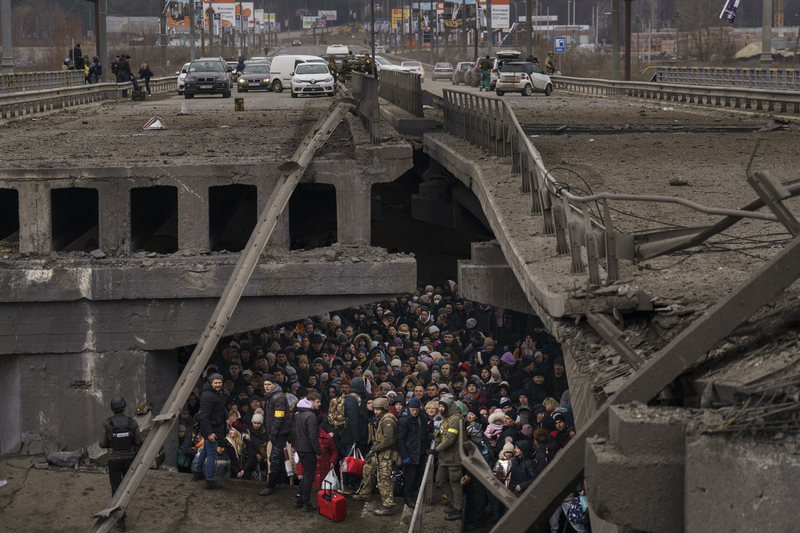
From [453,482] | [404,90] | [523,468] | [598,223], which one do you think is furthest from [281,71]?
[598,223]

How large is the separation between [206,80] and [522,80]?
588 inches

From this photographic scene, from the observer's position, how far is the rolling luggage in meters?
11.8

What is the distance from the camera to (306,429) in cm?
1188

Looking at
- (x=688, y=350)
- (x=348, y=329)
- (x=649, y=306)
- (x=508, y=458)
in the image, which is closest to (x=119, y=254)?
(x=348, y=329)

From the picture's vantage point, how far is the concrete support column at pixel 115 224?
53.1 feet

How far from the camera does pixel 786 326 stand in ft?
15.8

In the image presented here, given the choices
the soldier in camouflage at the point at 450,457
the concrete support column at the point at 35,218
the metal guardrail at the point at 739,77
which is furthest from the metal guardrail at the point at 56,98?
the metal guardrail at the point at 739,77

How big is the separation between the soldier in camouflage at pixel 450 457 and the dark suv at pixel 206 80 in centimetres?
3651

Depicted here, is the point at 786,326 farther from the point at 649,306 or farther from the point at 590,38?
the point at 590,38

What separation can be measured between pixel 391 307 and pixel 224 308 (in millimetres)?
6697

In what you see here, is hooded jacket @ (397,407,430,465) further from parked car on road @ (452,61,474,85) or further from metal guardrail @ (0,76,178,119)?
parked car on road @ (452,61,474,85)

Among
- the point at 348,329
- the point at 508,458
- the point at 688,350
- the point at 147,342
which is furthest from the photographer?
the point at 348,329

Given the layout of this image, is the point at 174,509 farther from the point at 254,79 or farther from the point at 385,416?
the point at 254,79

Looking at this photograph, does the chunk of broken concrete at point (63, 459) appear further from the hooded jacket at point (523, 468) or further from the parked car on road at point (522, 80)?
the parked car on road at point (522, 80)
